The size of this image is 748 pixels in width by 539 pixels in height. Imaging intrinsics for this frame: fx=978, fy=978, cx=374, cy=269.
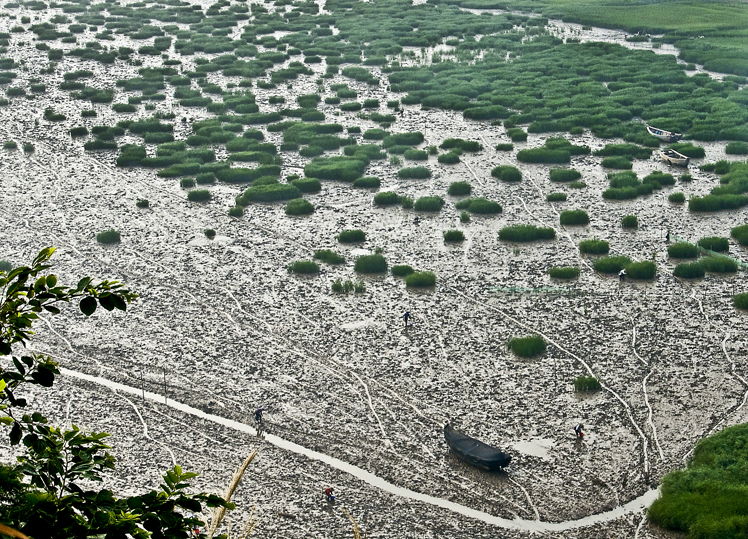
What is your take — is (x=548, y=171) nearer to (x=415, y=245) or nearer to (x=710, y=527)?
(x=415, y=245)

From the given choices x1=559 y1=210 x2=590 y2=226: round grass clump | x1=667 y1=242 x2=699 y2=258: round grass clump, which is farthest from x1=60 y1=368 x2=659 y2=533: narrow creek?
x1=559 y1=210 x2=590 y2=226: round grass clump

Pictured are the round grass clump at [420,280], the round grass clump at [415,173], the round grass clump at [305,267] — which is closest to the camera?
the round grass clump at [420,280]

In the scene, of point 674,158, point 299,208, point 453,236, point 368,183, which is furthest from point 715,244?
point 299,208

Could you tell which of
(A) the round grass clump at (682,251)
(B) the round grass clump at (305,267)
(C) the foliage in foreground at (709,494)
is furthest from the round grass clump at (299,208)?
(C) the foliage in foreground at (709,494)

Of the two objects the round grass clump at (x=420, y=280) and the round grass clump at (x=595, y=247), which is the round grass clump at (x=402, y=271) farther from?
the round grass clump at (x=595, y=247)

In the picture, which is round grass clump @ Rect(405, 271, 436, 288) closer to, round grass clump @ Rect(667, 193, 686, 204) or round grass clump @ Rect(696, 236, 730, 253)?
round grass clump @ Rect(696, 236, 730, 253)

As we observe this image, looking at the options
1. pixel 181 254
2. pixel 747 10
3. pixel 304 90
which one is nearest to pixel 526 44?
pixel 304 90
